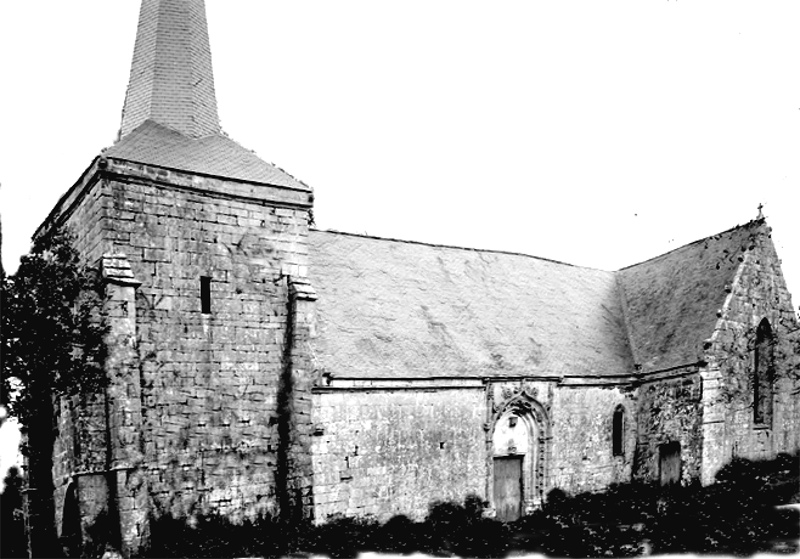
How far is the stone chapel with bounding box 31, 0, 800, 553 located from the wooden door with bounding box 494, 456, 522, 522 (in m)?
0.06

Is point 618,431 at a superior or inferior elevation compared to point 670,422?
inferior

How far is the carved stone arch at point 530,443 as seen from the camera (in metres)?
21.5

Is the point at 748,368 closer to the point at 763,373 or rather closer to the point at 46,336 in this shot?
the point at 763,373

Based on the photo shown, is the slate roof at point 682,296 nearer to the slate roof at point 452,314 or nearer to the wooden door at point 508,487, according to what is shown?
the slate roof at point 452,314

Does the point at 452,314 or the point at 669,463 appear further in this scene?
the point at 452,314

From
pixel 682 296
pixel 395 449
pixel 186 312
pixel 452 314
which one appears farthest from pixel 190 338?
pixel 682 296

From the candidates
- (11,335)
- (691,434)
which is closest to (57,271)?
(11,335)

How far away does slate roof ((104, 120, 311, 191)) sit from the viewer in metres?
17.4

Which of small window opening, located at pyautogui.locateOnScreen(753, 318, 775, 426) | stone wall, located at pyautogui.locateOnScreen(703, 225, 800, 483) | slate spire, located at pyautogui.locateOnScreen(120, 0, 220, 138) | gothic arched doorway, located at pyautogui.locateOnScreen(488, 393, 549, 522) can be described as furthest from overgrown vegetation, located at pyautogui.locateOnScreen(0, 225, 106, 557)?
small window opening, located at pyautogui.locateOnScreen(753, 318, 775, 426)

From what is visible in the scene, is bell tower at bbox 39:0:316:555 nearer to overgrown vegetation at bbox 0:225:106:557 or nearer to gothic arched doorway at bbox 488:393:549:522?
overgrown vegetation at bbox 0:225:106:557

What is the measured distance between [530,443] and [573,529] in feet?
12.3

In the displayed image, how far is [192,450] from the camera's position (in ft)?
55.0

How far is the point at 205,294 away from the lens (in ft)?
57.5

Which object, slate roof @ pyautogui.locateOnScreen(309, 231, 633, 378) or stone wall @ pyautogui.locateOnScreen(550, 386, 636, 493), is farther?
stone wall @ pyautogui.locateOnScreen(550, 386, 636, 493)
